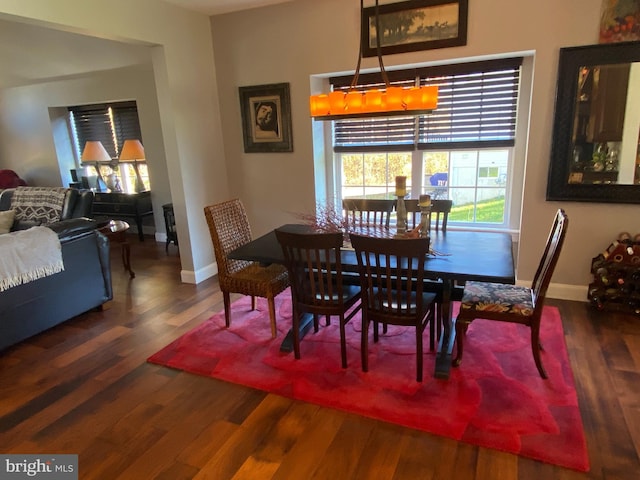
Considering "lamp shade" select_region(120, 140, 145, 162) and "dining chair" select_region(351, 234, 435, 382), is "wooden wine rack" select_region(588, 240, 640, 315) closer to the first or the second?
"dining chair" select_region(351, 234, 435, 382)

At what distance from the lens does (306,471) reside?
1902 mm

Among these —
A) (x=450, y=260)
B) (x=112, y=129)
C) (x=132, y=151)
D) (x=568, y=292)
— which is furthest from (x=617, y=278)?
(x=112, y=129)

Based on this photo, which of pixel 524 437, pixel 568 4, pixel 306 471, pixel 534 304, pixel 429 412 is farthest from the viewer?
pixel 568 4

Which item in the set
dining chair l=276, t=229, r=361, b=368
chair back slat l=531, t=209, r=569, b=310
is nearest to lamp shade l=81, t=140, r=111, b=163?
dining chair l=276, t=229, r=361, b=368

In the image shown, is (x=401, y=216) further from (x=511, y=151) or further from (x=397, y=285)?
(x=511, y=151)

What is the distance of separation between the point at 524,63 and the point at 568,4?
544 millimetres

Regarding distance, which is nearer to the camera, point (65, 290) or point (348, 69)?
point (65, 290)

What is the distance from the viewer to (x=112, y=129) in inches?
242

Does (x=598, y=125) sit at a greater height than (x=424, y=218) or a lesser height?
greater

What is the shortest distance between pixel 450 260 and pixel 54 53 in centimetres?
552

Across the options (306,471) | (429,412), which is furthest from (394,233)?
(306,471)

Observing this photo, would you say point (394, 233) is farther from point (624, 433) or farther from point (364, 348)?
point (624, 433)

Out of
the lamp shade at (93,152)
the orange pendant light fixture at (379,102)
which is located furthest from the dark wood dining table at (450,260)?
the lamp shade at (93,152)

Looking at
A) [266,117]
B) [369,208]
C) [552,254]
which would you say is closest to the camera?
[552,254]
